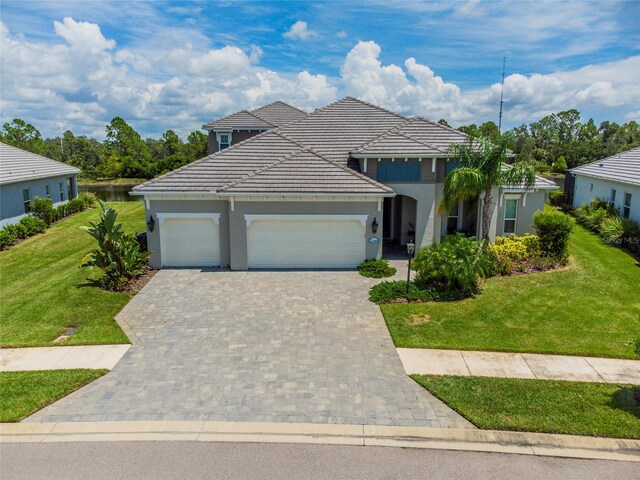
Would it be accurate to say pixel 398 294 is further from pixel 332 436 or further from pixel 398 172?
pixel 332 436

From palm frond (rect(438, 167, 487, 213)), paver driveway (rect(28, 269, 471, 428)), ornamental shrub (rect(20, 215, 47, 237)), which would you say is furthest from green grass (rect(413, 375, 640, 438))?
ornamental shrub (rect(20, 215, 47, 237))

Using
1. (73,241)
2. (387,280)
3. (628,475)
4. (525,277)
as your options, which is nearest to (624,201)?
(525,277)

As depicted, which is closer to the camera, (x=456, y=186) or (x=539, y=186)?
(x=456, y=186)

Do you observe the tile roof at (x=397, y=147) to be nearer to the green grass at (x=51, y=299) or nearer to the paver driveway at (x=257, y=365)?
the paver driveway at (x=257, y=365)

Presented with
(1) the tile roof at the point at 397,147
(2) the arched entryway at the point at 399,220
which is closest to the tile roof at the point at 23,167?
(1) the tile roof at the point at 397,147

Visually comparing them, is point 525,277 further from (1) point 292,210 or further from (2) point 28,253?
(2) point 28,253

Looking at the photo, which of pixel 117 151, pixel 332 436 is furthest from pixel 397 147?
pixel 117 151
